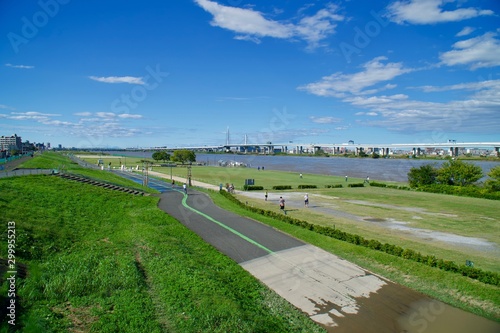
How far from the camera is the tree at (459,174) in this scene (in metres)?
48.6

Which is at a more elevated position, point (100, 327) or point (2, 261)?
point (2, 261)


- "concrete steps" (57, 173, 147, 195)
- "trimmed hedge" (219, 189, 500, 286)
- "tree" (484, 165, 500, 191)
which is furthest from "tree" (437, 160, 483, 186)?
"concrete steps" (57, 173, 147, 195)

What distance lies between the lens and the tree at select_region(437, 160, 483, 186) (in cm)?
4859

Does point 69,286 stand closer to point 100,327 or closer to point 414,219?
point 100,327

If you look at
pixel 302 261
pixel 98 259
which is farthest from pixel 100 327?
pixel 302 261

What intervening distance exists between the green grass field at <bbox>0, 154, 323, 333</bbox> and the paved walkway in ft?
2.38

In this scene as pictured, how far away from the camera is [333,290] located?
35.9 feet

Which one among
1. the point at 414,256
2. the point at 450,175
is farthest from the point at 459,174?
the point at 414,256

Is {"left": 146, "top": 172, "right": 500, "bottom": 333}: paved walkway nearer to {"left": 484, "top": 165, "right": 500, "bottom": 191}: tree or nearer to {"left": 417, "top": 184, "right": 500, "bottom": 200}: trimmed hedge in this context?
{"left": 417, "top": 184, "right": 500, "bottom": 200}: trimmed hedge

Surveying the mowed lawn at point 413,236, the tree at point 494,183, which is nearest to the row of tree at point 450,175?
the tree at point 494,183

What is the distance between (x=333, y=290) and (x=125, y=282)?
22.5 ft

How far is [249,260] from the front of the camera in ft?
43.8

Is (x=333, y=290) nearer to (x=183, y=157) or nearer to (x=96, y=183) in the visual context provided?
(x=96, y=183)

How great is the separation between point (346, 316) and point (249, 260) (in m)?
4.91
